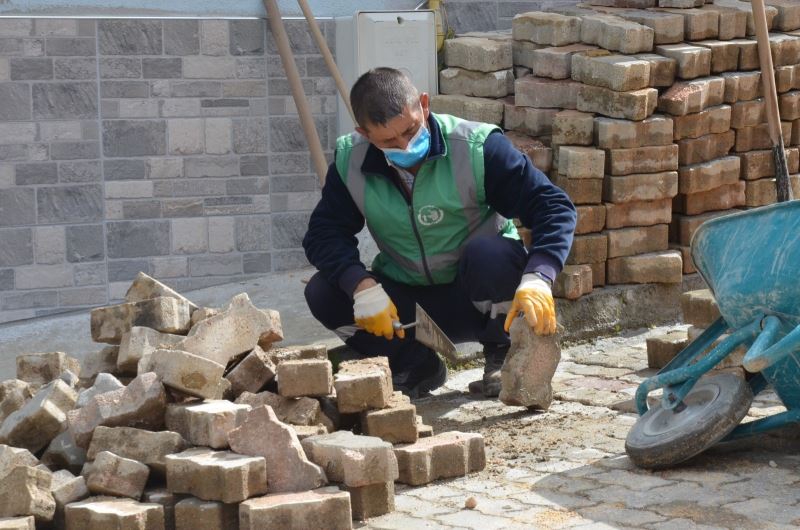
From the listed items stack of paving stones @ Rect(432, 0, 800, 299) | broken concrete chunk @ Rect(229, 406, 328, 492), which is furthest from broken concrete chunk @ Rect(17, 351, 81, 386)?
stack of paving stones @ Rect(432, 0, 800, 299)

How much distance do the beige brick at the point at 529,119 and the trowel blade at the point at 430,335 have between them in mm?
1752

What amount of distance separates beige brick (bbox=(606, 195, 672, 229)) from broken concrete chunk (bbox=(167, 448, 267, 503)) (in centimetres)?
296

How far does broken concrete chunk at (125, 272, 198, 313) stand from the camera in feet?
15.6

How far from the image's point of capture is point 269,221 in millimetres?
7020

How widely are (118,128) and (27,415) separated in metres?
2.77

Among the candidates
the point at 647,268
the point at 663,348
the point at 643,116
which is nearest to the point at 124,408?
the point at 663,348

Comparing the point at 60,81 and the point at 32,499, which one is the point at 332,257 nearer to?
the point at 32,499

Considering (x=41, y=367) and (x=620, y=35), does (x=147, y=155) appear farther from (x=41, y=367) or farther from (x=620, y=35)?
(x=620, y=35)

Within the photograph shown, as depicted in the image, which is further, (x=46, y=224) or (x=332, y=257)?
(x=46, y=224)

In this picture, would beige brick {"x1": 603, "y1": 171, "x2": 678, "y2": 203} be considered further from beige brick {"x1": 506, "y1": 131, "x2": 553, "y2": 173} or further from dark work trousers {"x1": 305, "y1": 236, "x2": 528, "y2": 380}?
dark work trousers {"x1": 305, "y1": 236, "x2": 528, "y2": 380}

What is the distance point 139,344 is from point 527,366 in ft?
4.64

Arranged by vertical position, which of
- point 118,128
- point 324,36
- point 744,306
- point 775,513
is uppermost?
point 324,36

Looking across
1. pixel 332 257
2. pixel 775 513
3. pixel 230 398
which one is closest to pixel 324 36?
pixel 332 257

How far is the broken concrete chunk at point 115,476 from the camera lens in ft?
12.2
